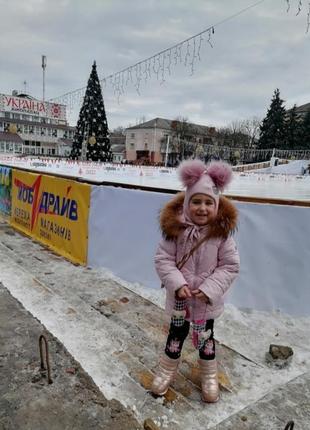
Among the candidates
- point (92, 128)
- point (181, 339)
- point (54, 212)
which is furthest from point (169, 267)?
point (92, 128)

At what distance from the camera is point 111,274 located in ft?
13.6

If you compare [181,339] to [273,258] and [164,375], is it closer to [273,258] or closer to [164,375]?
[164,375]

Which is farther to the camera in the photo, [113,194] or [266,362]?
[113,194]

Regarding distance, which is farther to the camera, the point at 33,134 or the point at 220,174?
the point at 33,134

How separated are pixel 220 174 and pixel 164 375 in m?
1.35

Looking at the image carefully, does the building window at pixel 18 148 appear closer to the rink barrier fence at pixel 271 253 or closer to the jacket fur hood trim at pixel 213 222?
the rink barrier fence at pixel 271 253

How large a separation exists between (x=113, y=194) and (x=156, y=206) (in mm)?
712

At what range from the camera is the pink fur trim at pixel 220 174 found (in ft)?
6.61

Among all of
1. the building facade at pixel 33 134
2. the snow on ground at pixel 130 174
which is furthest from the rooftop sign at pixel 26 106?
the snow on ground at pixel 130 174

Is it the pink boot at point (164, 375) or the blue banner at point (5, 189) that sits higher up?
the blue banner at point (5, 189)

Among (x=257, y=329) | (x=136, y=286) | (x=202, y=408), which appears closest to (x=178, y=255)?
(x=202, y=408)

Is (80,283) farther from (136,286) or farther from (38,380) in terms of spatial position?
(38,380)

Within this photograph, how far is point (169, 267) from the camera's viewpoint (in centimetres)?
200

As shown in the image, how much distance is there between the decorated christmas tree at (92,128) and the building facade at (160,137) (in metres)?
26.7
